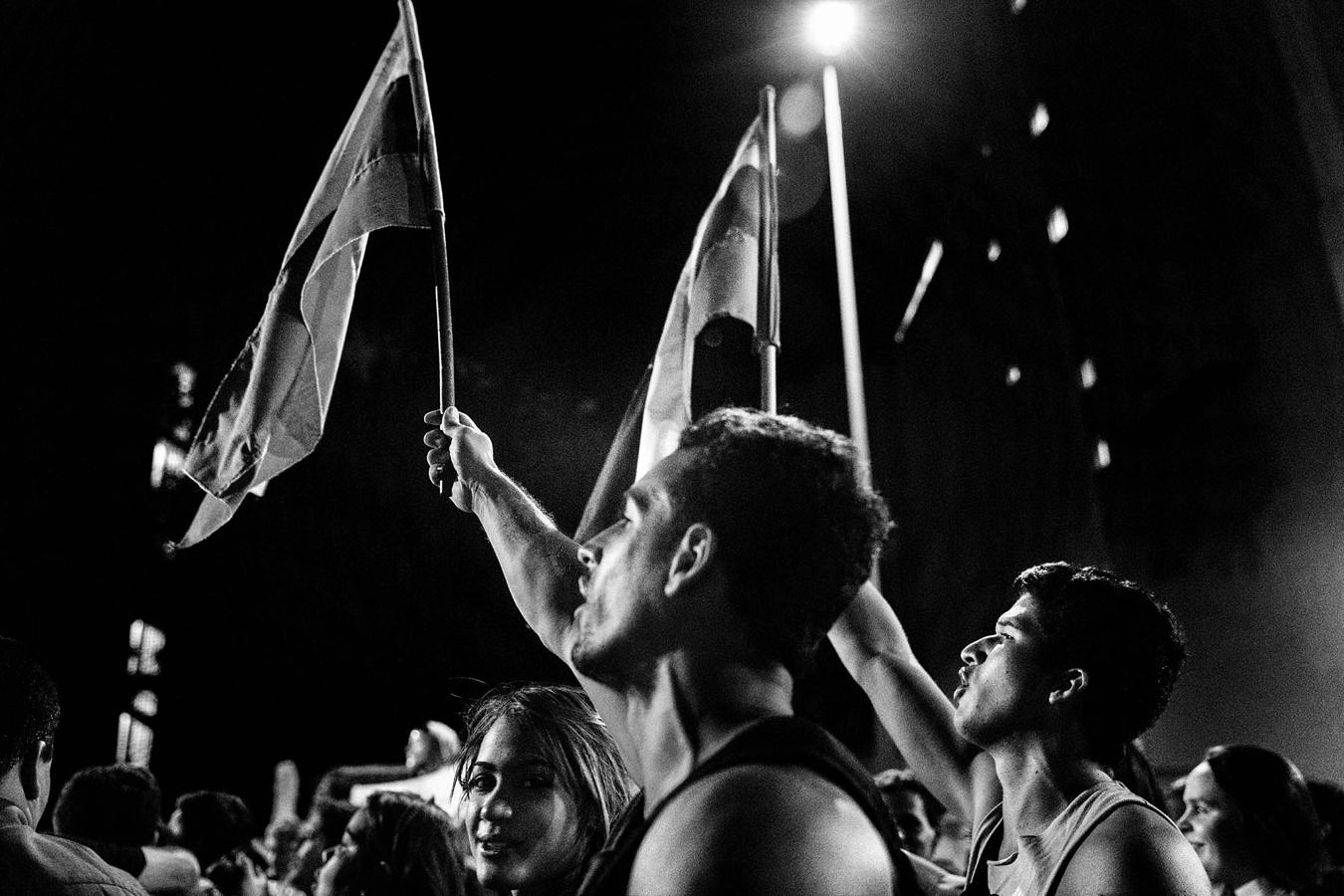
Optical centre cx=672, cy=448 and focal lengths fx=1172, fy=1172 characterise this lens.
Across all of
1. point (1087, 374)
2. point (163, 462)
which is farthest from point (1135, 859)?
point (163, 462)

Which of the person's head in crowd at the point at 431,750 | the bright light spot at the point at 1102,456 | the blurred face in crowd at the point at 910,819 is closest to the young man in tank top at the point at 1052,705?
the blurred face in crowd at the point at 910,819

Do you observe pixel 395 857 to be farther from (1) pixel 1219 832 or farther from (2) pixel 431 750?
(2) pixel 431 750

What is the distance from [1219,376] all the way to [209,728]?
26.4m

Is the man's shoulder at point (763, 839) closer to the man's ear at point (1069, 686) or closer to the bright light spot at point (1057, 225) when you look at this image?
the man's ear at point (1069, 686)

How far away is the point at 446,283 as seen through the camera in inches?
154

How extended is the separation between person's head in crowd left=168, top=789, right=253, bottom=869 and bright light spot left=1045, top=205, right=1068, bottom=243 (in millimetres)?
9391

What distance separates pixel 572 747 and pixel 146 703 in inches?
1120

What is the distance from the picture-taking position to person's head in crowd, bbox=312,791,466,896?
4117 mm

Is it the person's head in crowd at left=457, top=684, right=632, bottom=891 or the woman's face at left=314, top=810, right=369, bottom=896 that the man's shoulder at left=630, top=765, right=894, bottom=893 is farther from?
the woman's face at left=314, top=810, right=369, bottom=896

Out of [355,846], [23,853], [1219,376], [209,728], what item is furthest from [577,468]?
[209,728]

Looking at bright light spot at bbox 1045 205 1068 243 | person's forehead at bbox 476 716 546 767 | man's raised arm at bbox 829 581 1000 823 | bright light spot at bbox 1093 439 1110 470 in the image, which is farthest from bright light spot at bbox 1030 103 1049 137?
person's forehead at bbox 476 716 546 767

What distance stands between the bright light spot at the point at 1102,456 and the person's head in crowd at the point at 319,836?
8343mm

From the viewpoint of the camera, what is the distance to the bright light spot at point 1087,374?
1193 centimetres

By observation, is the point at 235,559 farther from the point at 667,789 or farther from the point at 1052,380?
the point at 667,789
